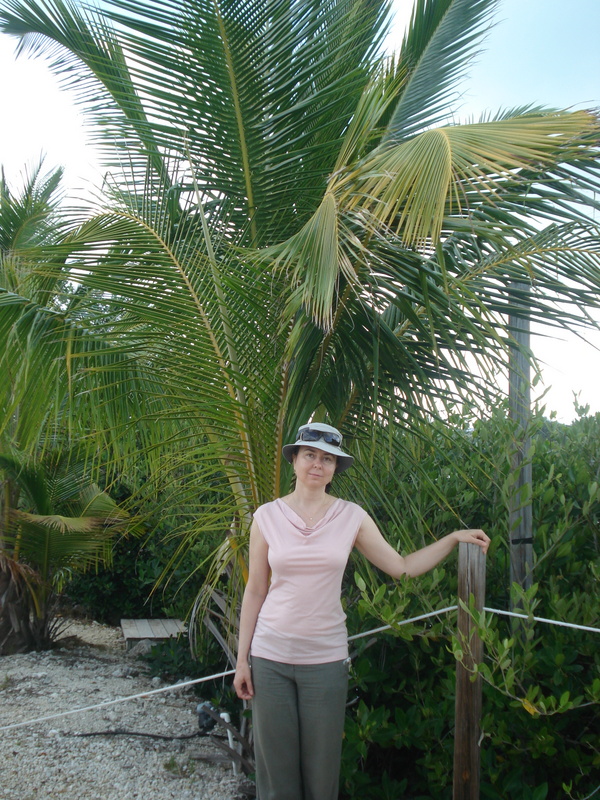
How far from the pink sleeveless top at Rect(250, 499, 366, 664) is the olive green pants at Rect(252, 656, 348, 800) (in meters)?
0.05

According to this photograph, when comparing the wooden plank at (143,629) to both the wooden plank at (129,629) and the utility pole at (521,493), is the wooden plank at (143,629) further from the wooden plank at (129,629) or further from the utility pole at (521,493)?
the utility pole at (521,493)

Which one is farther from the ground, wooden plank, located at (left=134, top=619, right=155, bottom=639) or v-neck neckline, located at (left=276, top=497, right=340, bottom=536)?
v-neck neckline, located at (left=276, top=497, right=340, bottom=536)

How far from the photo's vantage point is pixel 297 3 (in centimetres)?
321

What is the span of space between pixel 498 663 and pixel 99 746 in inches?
110

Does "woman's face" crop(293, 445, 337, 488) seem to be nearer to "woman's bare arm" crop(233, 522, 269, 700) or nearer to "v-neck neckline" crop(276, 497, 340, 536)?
"v-neck neckline" crop(276, 497, 340, 536)

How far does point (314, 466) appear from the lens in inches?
96.0

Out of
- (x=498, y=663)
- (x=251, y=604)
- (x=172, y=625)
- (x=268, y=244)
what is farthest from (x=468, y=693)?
(x=172, y=625)

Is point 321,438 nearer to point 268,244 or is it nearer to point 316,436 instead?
point 316,436

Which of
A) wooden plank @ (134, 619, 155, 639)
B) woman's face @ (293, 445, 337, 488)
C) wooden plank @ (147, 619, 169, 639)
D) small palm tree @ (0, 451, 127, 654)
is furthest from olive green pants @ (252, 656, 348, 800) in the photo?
wooden plank @ (134, 619, 155, 639)

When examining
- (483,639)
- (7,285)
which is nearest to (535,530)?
(483,639)

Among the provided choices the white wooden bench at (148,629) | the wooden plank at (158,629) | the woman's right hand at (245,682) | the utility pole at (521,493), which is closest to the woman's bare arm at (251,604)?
the woman's right hand at (245,682)

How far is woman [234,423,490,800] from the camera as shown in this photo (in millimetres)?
2297

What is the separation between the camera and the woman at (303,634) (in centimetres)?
230

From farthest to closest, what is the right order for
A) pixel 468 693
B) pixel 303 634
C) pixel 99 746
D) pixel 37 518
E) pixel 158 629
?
pixel 158 629, pixel 37 518, pixel 99 746, pixel 468 693, pixel 303 634
